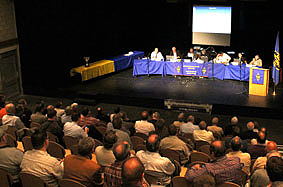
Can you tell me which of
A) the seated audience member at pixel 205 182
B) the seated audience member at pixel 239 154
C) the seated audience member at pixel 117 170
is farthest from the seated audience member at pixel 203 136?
the seated audience member at pixel 205 182

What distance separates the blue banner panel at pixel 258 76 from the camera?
10691 millimetres

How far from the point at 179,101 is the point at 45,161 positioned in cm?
673

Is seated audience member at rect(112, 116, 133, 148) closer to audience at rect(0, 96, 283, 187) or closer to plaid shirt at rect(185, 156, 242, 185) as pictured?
audience at rect(0, 96, 283, 187)

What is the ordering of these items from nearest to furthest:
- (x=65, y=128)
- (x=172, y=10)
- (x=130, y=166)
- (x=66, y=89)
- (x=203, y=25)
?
(x=130, y=166) → (x=65, y=128) → (x=66, y=89) → (x=203, y=25) → (x=172, y=10)

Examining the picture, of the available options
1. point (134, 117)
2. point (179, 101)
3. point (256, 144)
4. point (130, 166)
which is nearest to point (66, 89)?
point (134, 117)

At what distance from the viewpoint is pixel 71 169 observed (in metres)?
3.96

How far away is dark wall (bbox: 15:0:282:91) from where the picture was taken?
38.2 feet

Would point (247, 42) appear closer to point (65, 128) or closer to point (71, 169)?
point (65, 128)

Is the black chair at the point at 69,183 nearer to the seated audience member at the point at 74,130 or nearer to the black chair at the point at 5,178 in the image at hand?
the black chair at the point at 5,178

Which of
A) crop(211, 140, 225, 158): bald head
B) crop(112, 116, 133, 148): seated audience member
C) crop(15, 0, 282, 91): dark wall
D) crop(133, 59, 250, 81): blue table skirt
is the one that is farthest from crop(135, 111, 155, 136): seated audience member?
crop(133, 59, 250, 81): blue table skirt

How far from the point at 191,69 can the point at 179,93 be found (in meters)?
2.11

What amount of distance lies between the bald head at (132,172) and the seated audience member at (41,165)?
A: 4.29 feet

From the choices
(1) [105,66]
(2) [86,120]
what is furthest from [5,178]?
(1) [105,66]

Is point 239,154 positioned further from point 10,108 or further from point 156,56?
point 156,56
